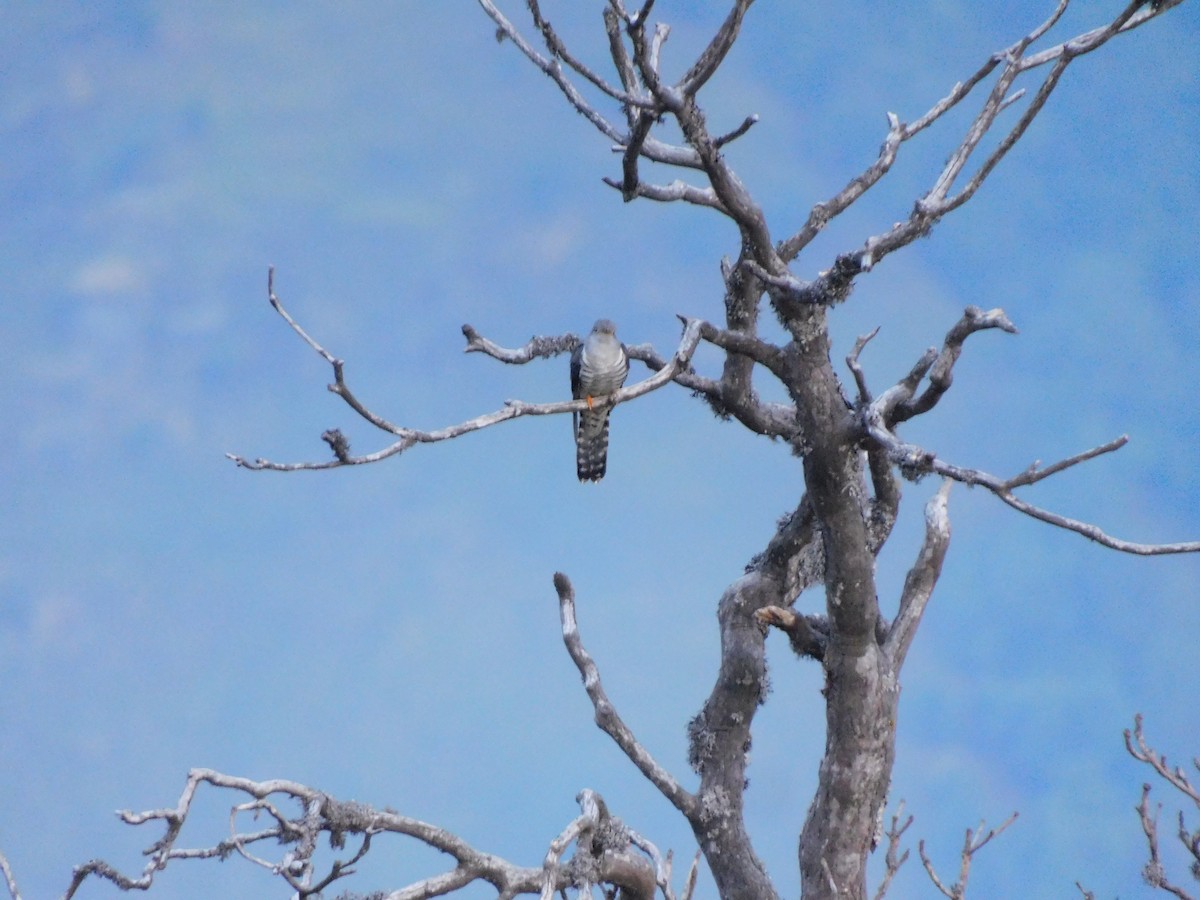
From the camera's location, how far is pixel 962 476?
15.0 feet

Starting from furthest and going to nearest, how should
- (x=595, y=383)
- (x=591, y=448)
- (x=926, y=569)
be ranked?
(x=591, y=448) → (x=595, y=383) → (x=926, y=569)

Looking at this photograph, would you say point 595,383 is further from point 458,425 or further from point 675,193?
point 458,425

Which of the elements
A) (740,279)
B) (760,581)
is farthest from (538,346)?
(760,581)

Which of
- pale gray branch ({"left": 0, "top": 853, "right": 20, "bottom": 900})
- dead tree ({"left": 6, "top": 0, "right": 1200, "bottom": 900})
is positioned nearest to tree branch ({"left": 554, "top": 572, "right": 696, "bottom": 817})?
dead tree ({"left": 6, "top": 0, "right": 1200, "bottom": 900})

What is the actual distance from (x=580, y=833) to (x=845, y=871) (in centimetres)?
110

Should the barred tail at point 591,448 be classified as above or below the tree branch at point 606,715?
above

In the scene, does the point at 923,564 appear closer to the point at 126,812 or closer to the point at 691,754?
the point at 691,754

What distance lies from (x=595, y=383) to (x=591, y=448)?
44 centimetres

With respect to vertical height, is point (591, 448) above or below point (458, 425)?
above

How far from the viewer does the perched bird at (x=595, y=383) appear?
21.7 feet

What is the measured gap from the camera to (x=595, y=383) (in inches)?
272

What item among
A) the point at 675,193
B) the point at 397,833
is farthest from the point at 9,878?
the point at 675,193

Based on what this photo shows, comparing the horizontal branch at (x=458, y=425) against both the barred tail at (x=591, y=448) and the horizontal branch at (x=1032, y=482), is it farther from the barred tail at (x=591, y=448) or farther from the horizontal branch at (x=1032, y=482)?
the barred tail at (x=591, y=448)

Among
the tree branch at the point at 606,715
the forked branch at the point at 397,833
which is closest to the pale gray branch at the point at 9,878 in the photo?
the forked branch at the point at 397,833
